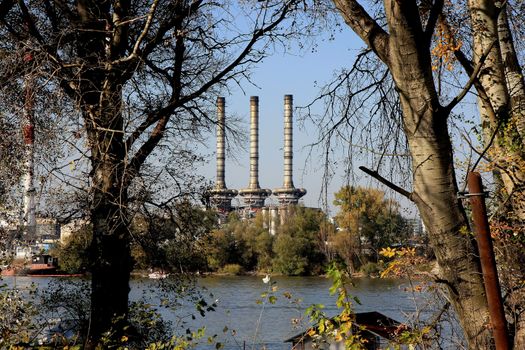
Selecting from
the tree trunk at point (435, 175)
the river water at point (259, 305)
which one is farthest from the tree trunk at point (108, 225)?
the tree trunk at point (435, 175)

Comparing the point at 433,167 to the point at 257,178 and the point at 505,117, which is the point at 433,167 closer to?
the point at 505,117

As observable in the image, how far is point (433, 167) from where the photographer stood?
3.30m

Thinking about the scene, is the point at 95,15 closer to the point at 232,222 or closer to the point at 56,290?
the point at 56,290

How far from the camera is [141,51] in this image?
741 cm

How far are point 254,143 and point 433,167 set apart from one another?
6583 cm

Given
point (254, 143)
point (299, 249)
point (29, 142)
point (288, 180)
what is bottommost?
point (29, 142)

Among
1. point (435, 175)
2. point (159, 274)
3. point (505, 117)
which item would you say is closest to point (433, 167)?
point (435, 175)

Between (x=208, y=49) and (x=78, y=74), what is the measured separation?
2090 mm

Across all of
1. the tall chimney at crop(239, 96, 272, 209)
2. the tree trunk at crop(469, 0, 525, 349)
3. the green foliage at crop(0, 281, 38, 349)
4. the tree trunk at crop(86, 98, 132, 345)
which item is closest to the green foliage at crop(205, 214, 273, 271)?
the tall chimney at crop(239, 96, 272, 209)

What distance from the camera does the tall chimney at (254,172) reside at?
2729 inches

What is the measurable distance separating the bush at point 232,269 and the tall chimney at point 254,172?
1050 inches

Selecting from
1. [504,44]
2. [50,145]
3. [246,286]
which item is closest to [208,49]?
[50,145]

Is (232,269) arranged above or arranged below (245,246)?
below

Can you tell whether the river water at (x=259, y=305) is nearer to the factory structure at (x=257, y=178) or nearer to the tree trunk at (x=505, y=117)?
the tree trunk at (x=505, y=117)
